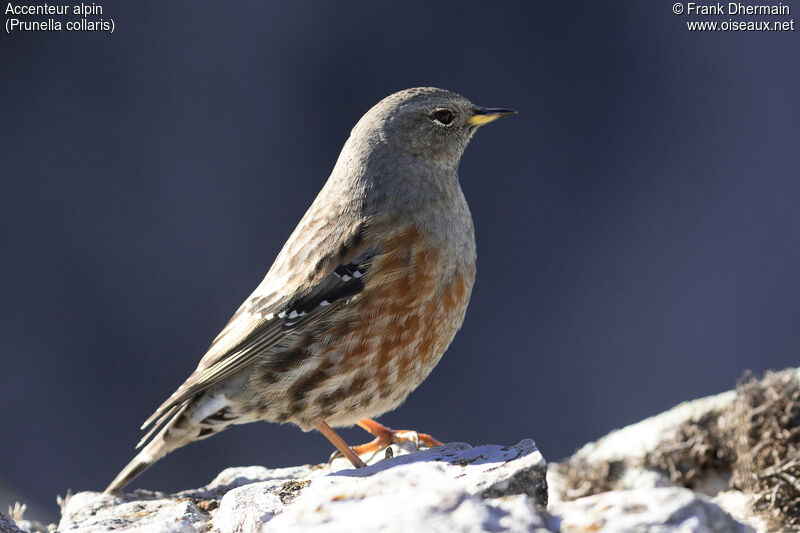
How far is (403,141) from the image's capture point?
13.5ft

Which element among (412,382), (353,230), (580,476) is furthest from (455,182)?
(580,476)

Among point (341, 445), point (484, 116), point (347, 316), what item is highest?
point (484, 116)

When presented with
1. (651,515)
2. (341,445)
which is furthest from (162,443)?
(651,515)

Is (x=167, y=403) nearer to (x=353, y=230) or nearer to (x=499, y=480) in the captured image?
(x=353, y=230)

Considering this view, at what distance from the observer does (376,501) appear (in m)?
2.03

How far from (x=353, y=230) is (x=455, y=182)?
2.46 ft

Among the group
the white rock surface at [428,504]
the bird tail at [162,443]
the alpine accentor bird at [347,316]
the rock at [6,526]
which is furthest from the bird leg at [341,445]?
the rock at [6,526]

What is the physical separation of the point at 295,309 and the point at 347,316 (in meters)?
0.27

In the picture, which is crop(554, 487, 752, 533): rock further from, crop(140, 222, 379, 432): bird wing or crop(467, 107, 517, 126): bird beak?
crop(467, 107, 517, 126): bird beak

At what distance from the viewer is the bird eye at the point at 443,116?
4.23 metres

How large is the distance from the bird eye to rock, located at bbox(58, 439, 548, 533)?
6.20ft

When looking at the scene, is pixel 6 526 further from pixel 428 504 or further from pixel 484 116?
pixel 484 116

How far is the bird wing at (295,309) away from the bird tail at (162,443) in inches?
5.3

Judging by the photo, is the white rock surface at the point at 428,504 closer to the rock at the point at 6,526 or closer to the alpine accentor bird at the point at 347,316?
the rock at the point at 6,526
